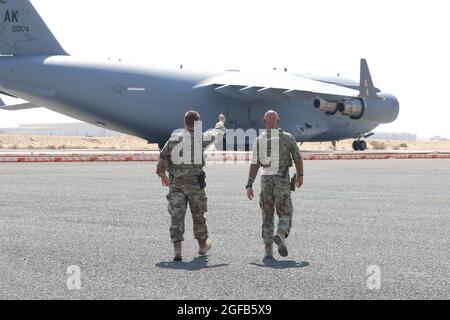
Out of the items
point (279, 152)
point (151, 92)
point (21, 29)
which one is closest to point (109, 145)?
point (151, 92)

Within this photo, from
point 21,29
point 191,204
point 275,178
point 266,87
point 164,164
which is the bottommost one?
point 191,204

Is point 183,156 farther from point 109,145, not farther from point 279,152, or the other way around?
point 109,145

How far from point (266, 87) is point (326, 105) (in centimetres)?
419

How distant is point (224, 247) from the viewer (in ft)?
33.6

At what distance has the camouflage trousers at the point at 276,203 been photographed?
9422mm

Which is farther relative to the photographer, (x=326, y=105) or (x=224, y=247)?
(x=326, y=105)

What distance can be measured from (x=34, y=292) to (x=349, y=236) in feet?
18.1

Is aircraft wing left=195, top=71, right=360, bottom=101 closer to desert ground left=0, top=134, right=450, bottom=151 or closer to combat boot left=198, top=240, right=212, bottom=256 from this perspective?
desert ground left=0, top=134, right=450, bottom=151

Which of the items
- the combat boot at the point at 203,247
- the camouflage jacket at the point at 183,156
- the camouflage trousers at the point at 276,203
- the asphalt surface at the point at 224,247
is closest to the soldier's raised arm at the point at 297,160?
the camouflage trousers at the point at 276,203

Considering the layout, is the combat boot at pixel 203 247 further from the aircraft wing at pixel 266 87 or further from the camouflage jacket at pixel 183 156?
the aircraft wing at pixel 266 87

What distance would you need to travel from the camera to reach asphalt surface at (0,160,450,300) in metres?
7.42

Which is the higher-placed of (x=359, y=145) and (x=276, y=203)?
(x=276, y=203)

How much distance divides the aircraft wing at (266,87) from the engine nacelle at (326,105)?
45 cm

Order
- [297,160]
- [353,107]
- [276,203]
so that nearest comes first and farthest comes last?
[276,203] → [297,160] → [353,107]
